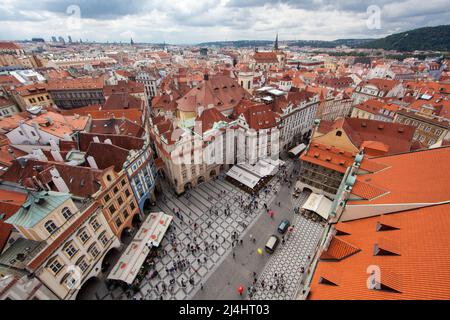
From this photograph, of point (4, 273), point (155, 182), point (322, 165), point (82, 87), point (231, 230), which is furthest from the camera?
point (82, 87)

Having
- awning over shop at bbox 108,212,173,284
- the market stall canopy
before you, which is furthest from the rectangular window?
the market stall canopy

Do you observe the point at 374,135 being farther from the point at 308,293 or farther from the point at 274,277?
the point at 308,293

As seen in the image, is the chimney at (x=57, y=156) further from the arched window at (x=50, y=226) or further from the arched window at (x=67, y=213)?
the arched window at (x=50, y=226)

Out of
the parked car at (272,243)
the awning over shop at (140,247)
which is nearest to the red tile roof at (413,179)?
the parked car at (272,243)

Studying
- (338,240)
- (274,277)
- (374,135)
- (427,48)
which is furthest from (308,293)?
(427,48)

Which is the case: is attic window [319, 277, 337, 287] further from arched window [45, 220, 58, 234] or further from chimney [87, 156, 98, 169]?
chimney [87, 156, 98, 169]

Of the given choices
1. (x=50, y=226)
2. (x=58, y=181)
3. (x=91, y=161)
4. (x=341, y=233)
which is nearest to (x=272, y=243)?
(x=341, y=233)
